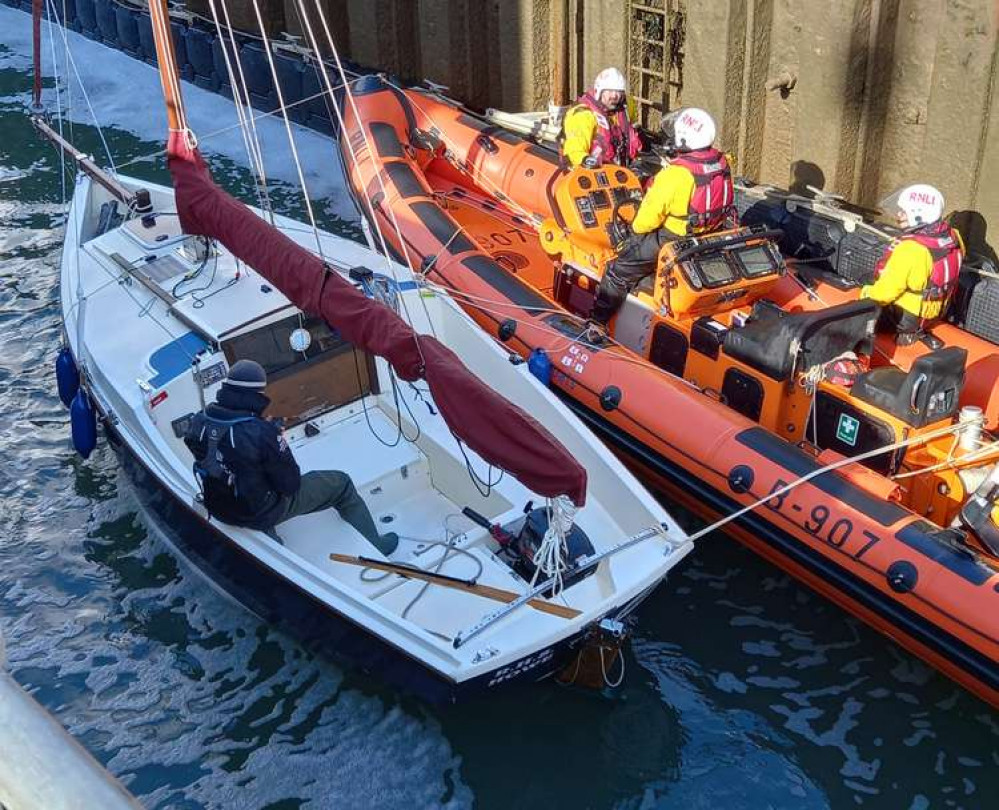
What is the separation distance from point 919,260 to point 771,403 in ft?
4.01

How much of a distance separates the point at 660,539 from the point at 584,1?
266 inches

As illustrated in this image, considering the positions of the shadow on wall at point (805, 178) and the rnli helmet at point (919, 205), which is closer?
the rnli helmet at point (919, 205)

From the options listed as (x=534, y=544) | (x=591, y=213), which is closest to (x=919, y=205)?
(x=591, y=213)

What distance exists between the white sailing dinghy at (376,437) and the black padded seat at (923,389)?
150 centimetres

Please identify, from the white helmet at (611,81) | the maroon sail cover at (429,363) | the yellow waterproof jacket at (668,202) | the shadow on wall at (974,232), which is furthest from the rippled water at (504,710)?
the white helmet at (611,81)

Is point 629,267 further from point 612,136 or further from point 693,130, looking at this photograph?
point 612,136

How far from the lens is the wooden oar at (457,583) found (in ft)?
16.2

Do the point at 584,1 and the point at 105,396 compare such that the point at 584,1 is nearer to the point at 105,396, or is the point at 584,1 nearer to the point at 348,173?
the point at 348,173

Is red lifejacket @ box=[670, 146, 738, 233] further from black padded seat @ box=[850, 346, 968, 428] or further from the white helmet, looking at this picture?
black padded seat @ box=[850, 346, 968, 428]

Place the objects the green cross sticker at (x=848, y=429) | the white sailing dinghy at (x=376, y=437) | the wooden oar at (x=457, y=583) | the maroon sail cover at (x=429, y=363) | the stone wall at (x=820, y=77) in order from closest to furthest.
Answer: the maroon sail cover at (x=429, y=363)
the white sailing dinghy at (x=376, y=437)
the wooden oar at (x=457, y=583)
the green cross sticker at (x=848, y=429)
the stone wall at (x=820, y=77)

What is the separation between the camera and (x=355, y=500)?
5.78 metres

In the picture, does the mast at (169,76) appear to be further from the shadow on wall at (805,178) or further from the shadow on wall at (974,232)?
the shadow on wall at (974,232)

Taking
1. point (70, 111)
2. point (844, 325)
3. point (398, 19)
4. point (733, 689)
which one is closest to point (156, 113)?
point (70, 111)

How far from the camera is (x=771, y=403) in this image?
21.1 feet
